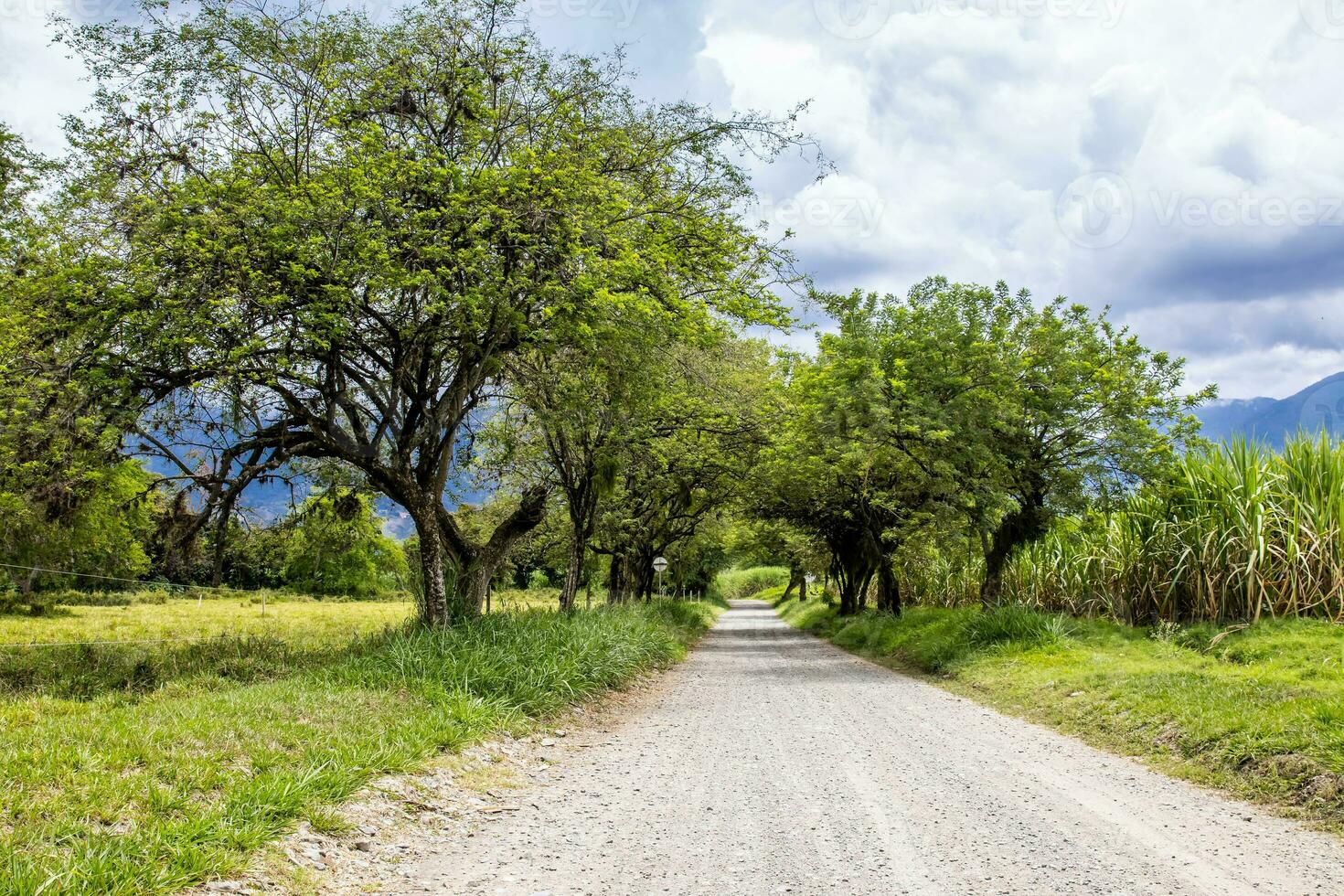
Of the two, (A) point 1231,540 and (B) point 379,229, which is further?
(A) point 1231,540

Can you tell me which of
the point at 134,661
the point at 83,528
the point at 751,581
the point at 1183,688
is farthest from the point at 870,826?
the point at 751,581

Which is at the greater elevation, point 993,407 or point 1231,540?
point 993,407

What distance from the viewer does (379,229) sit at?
9086 millimetres

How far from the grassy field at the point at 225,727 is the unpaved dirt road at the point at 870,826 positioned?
3.40ft

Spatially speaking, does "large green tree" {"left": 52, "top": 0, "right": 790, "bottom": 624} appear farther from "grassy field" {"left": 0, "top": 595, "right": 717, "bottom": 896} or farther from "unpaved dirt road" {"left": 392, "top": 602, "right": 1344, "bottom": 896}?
"unpaved dirt road" {"left": 392, "top": 602, "right": 1344, "bottom": 896}

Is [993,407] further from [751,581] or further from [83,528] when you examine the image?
[751,581]

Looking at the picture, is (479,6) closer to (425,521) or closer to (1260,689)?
(425,521)

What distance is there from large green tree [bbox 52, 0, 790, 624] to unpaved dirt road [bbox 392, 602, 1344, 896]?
5175 millimetres

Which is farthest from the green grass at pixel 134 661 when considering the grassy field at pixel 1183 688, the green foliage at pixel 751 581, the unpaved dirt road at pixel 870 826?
the green foliage at pixel 751 581

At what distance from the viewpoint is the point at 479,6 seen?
10523mm

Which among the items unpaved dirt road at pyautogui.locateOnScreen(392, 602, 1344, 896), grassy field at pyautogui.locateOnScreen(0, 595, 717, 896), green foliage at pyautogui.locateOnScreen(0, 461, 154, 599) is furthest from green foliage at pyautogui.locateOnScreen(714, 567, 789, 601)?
unpaved dirt road at pyautogui.locateOnScreen(392, 602, 1344, 896)

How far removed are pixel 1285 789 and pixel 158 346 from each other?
10.7 meters

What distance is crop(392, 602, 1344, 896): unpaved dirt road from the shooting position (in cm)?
419

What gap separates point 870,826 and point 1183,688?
17.7ft
